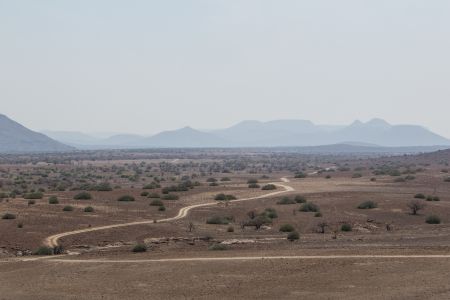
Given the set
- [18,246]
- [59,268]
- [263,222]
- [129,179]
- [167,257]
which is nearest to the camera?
[59,268]

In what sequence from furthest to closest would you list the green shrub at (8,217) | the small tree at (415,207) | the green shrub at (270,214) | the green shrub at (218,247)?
the small tree at (415,207) → the green shrub at (270,214) → the green shrub at (8,217) → the green shrub at (218,247)

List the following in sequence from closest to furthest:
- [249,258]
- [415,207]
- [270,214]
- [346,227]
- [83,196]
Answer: [249,258] < [346,227] < [270,214] < [415,207] < [83,196]

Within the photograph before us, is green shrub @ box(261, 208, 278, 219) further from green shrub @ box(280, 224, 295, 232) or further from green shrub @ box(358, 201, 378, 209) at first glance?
green shrub @ box(358, 201, 378, 209)

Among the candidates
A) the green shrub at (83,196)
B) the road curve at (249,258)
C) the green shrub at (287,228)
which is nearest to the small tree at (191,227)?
the green shrub at (287,228)

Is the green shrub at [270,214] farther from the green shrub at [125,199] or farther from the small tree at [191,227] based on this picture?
the green shrub at [125,199]

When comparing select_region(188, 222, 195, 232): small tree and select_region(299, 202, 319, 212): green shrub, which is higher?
select_region(299, 202, 319, 212): green shrub

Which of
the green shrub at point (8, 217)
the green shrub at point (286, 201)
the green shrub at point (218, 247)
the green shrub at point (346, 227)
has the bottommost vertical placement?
the green shrub at point (346, 227)

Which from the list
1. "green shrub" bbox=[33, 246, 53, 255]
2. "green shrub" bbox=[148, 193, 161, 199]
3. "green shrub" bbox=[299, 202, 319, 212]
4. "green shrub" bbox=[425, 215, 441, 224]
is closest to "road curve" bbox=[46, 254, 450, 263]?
"green shrub" bbox=[33, 246, 53, 255]

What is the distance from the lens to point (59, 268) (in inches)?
1141

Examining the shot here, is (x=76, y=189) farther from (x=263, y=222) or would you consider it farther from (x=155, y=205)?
(x=263, y=222)

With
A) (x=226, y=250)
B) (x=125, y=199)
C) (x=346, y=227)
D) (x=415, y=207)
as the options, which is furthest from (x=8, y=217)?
(x=415, y=207)

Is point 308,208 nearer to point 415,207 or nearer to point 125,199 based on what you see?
point 415,207

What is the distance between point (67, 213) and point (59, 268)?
2026 centimetres

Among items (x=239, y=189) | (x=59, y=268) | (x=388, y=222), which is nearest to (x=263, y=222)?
(x=388, y=222)
